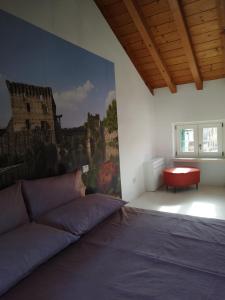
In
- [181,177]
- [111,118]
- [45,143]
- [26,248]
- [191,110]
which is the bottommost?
[181,177]

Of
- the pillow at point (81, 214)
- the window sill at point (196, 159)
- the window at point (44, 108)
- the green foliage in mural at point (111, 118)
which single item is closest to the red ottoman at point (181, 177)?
the window sill at point (196, 159)

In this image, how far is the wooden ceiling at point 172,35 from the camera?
324cm

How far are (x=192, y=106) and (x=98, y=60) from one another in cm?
250

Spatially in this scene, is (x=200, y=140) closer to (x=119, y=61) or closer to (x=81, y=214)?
(x=119, y=61)

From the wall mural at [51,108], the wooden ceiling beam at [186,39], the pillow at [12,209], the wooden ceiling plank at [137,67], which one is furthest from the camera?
the wooden ceiling plank at [137,67]

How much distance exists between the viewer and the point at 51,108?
8.30 ft

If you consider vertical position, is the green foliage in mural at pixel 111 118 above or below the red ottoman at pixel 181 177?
above

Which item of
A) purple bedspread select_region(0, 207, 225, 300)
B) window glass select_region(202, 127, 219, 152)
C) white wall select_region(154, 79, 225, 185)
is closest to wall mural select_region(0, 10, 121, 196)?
purple bedspread select_region(0, 207, 225, 300)

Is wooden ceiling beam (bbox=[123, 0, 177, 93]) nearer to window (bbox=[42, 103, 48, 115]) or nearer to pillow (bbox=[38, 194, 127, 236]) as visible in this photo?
window (bbox=[42, 103, 48, 115])

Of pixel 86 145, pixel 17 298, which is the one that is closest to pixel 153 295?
pixel 17 298

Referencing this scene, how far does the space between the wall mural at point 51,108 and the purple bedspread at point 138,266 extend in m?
1.00

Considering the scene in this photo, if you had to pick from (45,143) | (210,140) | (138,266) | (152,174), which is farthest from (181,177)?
(138,266)

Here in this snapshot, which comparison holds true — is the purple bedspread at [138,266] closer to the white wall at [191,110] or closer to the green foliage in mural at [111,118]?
the green foliage in mural at [111,118]

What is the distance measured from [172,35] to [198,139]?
89.6 inches
